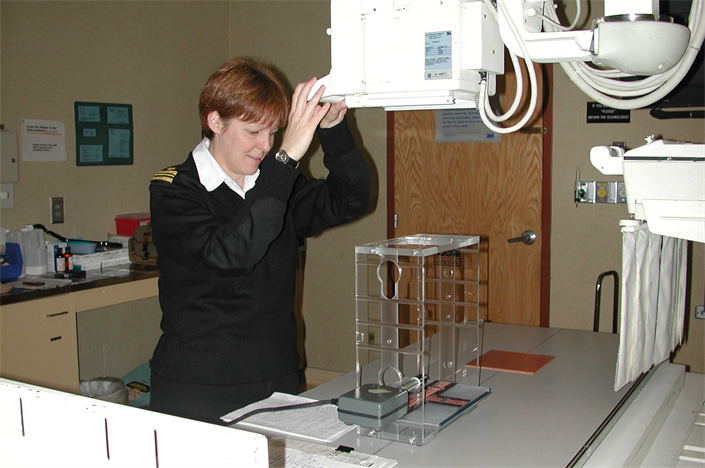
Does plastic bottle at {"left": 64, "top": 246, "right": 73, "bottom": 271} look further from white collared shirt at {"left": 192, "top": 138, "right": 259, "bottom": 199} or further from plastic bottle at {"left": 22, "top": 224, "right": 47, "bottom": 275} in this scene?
white collared shirt at {"left": 192, "top": 138, "right": 259, "bottom": 199}

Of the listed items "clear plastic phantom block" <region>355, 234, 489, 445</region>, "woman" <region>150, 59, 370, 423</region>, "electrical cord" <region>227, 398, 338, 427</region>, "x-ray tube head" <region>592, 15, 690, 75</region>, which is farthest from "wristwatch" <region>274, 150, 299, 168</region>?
"x-ray tube head" <region>592, 15, 690, 75</region>

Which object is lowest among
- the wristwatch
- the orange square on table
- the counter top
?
the orange square on table

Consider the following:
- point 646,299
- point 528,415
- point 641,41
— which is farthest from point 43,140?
point 641,41

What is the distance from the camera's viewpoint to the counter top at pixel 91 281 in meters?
2.74

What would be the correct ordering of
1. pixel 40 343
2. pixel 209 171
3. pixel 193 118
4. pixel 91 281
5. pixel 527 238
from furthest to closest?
pixel 193 118, pixel 527 238, pixel 91 281, pixel 40 343, pixel 209 171

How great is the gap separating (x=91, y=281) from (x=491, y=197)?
224 centimetres

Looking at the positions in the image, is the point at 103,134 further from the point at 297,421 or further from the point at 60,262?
the point at 297,421

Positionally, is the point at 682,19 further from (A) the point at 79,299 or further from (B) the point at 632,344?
(A) the point at 79,299

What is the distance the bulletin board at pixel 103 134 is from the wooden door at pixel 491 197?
160cm

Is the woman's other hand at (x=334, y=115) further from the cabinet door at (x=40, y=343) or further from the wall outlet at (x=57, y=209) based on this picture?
the wall outlet at (x=57, y=209)

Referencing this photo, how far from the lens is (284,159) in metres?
1.56

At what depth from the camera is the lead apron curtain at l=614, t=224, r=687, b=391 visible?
4.74 feet

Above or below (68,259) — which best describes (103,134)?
above

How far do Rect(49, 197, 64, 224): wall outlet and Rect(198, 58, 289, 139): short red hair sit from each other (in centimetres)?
210
